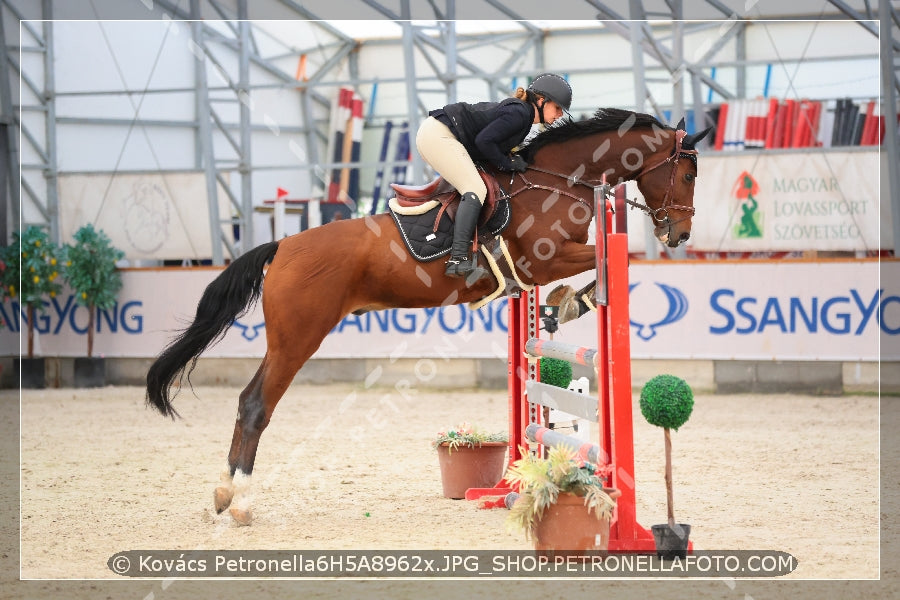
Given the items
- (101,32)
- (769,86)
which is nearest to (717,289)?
(769,86)

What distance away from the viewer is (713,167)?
36.4 ft

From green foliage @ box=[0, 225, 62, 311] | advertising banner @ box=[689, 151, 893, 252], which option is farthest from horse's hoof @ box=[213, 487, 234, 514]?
green foliage @ box=[0, 225, 62, 311]

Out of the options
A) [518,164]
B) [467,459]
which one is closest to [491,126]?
[518,164]

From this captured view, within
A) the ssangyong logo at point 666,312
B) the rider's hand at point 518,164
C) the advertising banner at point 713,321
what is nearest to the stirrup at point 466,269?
the rider's hand at point 518,164

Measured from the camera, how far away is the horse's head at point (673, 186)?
4992mm

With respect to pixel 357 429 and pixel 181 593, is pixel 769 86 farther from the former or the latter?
pixel 181 593

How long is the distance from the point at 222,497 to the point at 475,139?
2013 mm

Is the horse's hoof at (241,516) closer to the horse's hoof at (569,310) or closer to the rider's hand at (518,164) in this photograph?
the horse's hoof at (569,310)

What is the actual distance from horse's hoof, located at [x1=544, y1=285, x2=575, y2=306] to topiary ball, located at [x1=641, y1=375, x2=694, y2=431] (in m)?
0.84

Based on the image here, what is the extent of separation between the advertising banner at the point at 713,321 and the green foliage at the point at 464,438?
4.37 meters

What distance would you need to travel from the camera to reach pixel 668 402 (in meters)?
3.99

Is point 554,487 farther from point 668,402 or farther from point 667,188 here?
point 667,188

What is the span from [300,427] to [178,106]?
375 inches

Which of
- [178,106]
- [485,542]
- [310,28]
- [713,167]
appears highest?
[310,28]
